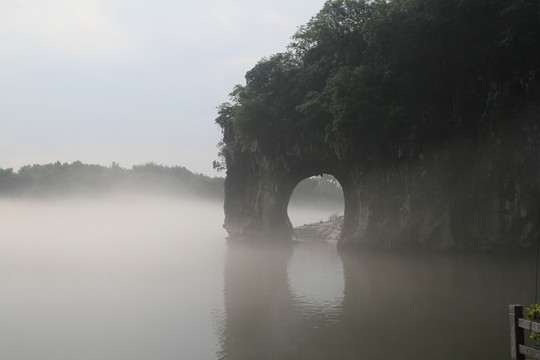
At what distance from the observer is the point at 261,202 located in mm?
35875

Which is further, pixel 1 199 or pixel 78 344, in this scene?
pixel 1 199

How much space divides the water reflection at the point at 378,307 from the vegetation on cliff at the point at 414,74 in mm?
6700

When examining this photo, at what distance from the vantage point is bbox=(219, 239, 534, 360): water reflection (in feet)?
33.2

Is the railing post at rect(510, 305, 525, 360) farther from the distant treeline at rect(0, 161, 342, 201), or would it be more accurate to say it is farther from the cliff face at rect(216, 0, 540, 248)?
the distant treeline at rect(0, 161, 342, 201)

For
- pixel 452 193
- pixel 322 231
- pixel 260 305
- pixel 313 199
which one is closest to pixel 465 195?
pixel 452 193

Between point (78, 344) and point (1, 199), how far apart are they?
76.0m

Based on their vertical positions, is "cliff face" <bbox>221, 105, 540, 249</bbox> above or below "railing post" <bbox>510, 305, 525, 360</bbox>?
above

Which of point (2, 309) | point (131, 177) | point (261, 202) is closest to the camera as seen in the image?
point (2, 309)

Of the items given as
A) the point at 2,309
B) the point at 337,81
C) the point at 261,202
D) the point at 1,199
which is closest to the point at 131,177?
the point at 1,199

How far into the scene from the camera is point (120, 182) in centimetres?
9069

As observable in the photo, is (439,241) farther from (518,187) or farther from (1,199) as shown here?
(1,199)

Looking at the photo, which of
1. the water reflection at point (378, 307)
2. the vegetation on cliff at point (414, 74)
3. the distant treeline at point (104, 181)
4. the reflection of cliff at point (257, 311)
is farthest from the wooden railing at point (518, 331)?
the distant treeline at point (104, 181)

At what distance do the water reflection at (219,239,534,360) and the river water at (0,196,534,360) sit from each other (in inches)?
1.5

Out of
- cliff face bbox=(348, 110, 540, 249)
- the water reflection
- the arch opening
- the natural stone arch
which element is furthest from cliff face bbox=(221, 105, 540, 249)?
the arch opening
